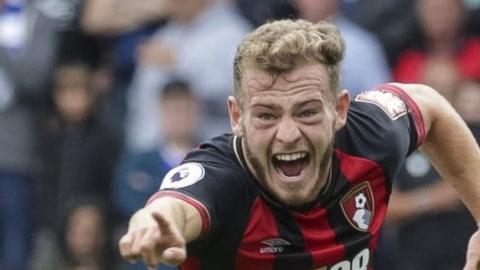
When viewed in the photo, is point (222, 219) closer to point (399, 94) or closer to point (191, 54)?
point (399, 94)

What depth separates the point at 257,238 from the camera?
5961mm

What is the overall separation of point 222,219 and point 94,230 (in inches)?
183

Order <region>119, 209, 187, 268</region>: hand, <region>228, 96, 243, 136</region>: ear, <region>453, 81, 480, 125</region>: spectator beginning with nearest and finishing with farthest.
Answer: <region>119, 209, 187, 268</region>: hand < <region>228, 96, 243, 136</region>: ear < <region>453, 81, 480, 125</region>: spectator

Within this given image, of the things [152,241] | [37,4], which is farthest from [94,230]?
[152,241]

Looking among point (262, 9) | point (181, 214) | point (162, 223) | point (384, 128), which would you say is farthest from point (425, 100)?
point (262, 9)

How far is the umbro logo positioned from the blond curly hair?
1.73 ft

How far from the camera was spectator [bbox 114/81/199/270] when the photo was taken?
9961mm

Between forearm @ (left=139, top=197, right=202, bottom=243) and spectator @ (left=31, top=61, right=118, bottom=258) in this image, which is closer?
forearm @ (left=139, top=197, right=202, bottom=243)

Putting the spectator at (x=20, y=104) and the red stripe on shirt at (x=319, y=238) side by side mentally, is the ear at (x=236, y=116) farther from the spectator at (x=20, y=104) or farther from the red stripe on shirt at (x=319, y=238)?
the spectator at (x=20, y=104)

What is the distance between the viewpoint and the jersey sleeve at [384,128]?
628cm

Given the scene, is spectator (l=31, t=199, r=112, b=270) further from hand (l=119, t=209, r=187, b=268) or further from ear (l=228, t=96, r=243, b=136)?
hand (l=119, t=209, r=187, b=268)

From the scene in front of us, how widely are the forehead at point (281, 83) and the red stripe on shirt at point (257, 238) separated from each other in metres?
0.39

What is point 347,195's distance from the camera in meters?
6.20

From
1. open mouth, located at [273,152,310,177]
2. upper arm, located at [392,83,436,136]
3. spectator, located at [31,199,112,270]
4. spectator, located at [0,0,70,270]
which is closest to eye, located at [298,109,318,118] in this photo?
open mouth, located at [273,152,310,177]
